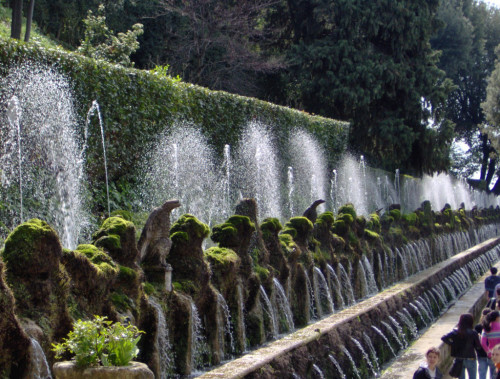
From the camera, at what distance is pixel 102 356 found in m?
4.79

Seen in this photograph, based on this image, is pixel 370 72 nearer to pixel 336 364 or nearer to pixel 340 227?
pixel 340 227

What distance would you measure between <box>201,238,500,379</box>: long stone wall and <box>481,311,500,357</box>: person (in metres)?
1.61

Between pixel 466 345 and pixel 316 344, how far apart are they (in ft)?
5.86

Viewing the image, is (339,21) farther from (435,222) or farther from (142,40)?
(435,222)

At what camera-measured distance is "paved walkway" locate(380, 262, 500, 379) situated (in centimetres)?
912

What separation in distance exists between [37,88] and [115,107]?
2.26 metres

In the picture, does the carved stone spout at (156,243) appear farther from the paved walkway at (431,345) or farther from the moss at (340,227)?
the moss at (340,227)

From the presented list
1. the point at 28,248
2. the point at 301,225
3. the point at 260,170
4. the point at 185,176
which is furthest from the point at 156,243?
the point at 260,170

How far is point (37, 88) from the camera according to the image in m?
12.4

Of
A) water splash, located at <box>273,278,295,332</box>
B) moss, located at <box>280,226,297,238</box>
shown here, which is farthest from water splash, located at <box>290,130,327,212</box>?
water splash, located at <box>273,278,295,332</box>

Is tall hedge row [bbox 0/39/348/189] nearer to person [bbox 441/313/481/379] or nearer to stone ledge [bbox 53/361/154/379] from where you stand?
person [bbox 441/313/481/379]

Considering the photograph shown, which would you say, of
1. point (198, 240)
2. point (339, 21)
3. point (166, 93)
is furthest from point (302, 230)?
point (339, 21)

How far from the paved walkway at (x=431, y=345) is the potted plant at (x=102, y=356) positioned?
4.82 meters

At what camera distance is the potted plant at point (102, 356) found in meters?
4.69
